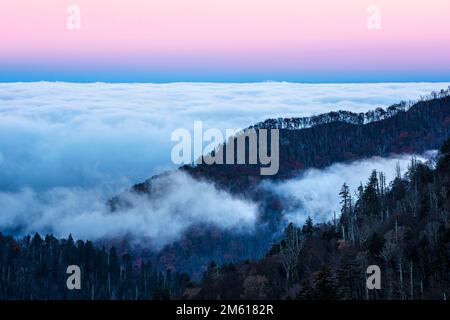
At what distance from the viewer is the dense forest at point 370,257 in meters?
63.8

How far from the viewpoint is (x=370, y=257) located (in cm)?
7338

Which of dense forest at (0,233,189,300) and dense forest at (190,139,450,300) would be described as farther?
dense forest at (0,233,189,300)

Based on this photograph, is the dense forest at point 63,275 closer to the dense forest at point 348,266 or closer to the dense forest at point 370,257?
the dense forest at point 348,266

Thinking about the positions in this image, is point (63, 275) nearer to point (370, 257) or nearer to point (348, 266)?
point (370, 257)

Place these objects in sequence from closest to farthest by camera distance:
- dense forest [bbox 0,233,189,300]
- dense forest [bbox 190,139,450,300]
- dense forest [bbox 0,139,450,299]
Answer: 1. dense forest [bbox 190,139,450,300]
2. dense forest [bbox 0,139,450,299]
3. dense forest [bbox 0,233,189,300]

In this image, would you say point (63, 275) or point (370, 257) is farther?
point (63, 275)

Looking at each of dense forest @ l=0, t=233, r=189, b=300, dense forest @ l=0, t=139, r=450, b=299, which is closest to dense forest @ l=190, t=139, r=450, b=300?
dense forest @ l=0, t=139, r=450, b=299

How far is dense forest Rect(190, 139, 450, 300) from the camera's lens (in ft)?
209

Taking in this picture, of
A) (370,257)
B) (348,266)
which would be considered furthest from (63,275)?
(348,266)

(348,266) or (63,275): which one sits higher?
(348,266)

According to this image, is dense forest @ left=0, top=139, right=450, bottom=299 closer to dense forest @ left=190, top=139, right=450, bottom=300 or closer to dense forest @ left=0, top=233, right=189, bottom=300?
dense forest @ left=190, top=139, right=450, bottom=300
